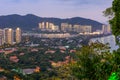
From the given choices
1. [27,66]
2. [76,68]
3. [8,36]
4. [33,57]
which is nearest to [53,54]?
[33,57]

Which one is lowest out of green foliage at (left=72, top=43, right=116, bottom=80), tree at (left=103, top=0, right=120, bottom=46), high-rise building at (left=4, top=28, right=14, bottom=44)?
high-rise building at (left=4, top=28, right=14, bottom=44)

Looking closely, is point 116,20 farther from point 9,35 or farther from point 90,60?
point 9,35

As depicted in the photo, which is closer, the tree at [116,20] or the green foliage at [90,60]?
the tree at [116,20]

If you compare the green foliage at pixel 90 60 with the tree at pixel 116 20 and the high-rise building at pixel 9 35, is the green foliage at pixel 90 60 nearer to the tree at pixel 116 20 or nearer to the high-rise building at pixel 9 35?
the tree at pixel 116 20

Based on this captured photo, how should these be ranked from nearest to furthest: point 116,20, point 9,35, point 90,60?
point 116,20 < point 90,60 < point 9,35

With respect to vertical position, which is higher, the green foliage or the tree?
the tree

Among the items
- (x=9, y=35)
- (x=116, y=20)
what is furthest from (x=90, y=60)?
(x=9, y=35)

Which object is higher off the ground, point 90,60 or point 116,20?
point 116,20

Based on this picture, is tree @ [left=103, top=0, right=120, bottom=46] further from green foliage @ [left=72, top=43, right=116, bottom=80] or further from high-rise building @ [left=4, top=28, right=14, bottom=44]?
high-rise building @ [left=4, top=28, right=14, bottom=44]

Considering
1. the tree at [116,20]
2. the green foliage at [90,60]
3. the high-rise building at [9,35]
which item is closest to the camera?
the tree at [116,20]

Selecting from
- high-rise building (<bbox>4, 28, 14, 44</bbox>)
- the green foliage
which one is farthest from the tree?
high-rise building (<bbox>4, 28, 14, 44</bbox>)

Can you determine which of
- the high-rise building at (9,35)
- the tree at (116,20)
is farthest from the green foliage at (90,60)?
the high-rise building at (9,35)

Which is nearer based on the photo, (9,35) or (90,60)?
(90,60)
